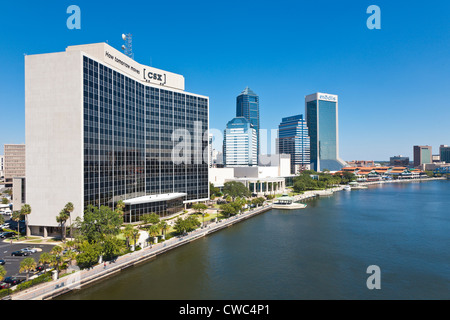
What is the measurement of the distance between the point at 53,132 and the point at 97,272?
36484mm

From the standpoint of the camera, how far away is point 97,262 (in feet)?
157

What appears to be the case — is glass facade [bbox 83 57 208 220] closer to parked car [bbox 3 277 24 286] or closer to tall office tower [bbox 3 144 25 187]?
parked car [bbox 3 277 24 286]

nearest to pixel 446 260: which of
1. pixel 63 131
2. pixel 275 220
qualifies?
pixel 275 220

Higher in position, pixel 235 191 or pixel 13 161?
pixel 13 161

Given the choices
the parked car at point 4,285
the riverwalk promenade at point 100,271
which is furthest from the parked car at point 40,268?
the riverwalk promenade at point 100,271

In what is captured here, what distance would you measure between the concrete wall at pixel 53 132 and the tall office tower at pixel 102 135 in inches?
8.9

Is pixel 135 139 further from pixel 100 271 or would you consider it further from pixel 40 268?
pixel 100 271

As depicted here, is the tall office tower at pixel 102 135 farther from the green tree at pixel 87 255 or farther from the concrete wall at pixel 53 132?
the green tree at pixel 87 255

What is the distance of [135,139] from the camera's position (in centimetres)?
8231

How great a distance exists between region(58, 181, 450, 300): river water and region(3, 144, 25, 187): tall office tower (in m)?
174

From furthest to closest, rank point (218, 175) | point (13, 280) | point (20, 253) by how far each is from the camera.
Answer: point (218, 175) → point (20, 253) → point (13, 280)

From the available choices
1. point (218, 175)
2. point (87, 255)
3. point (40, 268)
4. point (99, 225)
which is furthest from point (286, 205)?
point (40, 268)

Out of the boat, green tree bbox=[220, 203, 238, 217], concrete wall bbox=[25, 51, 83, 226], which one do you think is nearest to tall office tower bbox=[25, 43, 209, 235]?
concrete wall bbox=[25, 51, 83, 226]
